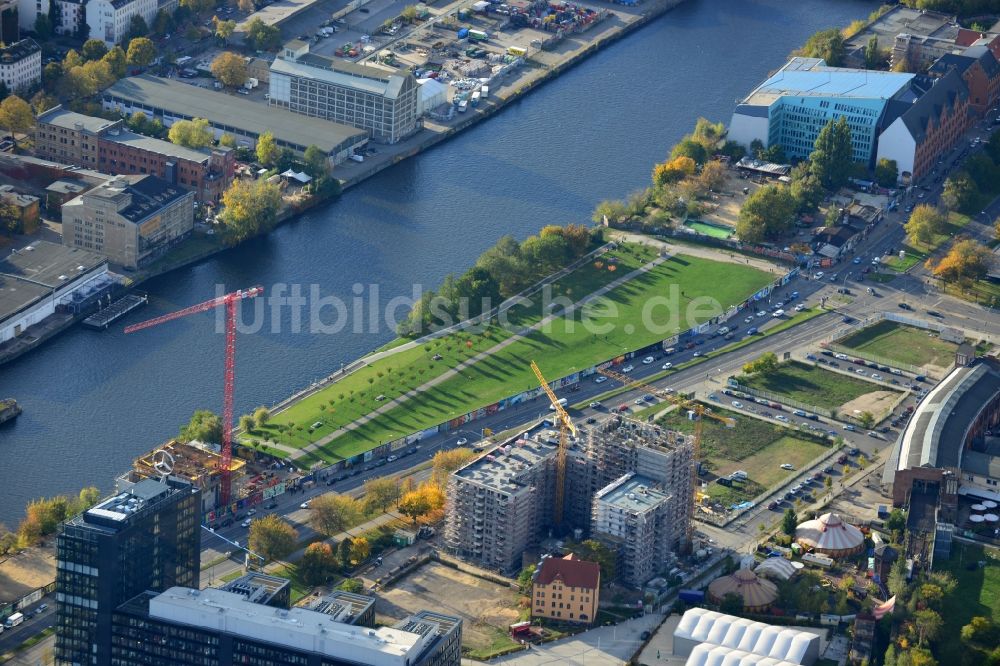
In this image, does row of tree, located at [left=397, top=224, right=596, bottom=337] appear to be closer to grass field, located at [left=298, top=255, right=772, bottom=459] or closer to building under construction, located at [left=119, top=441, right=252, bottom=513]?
grass field, located at [left=298, top=255, right=772, bottom=459]

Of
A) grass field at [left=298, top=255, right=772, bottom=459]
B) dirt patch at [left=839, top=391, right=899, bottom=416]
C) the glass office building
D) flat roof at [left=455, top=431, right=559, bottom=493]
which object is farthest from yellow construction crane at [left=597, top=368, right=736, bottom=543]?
the glass office building

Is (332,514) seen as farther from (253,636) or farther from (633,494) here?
(253,636)

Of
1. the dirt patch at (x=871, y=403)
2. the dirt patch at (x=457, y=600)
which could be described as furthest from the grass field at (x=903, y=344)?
the dirt patch at (x=457, y=600)

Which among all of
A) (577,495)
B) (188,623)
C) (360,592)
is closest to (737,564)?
(577,495)

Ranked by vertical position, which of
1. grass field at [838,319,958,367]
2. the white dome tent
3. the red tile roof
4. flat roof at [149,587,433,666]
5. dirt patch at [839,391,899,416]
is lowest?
dirt patch at [839,391,899,416]

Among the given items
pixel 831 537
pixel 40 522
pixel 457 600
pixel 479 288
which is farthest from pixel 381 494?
pixel 479 288

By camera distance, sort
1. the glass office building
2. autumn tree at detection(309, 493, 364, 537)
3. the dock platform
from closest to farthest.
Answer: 1. the glass office building
2. autumn tree at detection(309, 493, 364, 537)
3. the dock platform

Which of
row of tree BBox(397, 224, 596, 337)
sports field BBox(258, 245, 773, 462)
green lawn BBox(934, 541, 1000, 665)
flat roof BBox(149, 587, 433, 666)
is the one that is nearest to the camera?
flat roof BBox(149, 587, 433, 666)

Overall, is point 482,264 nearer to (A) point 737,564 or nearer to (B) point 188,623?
(A) point 737,564
